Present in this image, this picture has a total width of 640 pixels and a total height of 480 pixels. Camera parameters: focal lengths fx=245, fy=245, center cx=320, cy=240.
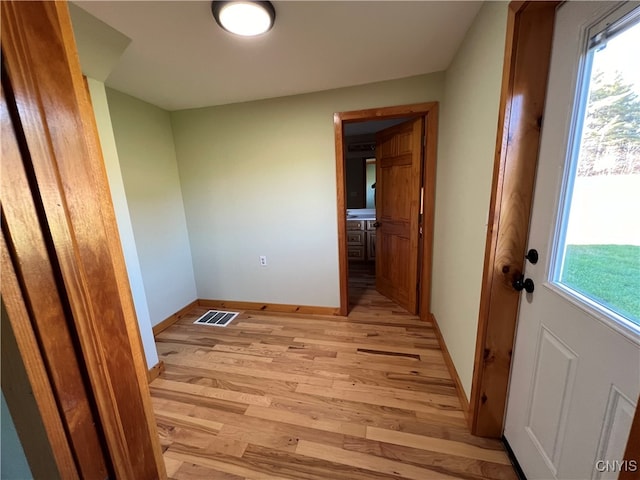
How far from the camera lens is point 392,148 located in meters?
2.58

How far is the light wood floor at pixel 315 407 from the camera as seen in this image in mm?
1211

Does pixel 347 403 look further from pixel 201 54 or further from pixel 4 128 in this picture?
pixel 201 54

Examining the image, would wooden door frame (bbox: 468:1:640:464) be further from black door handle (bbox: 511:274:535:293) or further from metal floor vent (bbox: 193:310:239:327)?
metal floor vent (bbox: 193:310:239:327)

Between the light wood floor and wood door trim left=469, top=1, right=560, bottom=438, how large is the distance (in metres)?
0.30

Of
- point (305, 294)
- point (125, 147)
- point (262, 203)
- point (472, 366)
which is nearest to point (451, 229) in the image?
point (472, 366)

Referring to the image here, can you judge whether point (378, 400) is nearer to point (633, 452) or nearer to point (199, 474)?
point (199, 474)

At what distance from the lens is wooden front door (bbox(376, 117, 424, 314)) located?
230 cm

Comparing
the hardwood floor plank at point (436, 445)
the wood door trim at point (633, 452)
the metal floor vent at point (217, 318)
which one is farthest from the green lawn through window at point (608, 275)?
the metal floor vent at point (217, 318)

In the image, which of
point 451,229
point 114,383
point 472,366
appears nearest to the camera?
point 114,383

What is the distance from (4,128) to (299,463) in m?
1.58

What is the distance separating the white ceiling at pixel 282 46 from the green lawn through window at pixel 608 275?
131 cm

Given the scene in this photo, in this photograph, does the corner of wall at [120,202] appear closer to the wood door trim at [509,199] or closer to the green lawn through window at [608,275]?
the wood door trim at [509,199]

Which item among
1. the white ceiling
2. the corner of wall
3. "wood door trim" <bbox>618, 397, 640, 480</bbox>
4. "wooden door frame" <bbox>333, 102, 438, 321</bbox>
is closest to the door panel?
"wood door trim" <bbox>618, 397, 640, 480</bbox>

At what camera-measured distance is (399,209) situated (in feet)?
8.48
